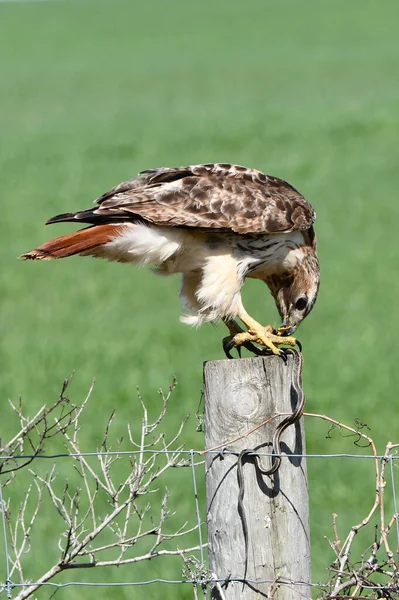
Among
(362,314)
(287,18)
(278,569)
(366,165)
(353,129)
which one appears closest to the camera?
(278,569)

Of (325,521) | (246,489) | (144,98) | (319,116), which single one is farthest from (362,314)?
(144,98)

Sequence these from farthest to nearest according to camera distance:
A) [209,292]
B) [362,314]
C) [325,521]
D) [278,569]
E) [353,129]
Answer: [353,129] → [362,314] → [325,521] → [209,292] → [278,569]

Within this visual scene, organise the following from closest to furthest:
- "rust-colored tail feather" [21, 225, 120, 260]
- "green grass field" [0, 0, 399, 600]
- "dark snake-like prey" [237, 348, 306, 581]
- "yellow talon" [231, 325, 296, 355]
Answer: "dark snake-like prey" [237, 348, 306, 581]
"rust-colored tail feather" [21, 225, 120, 260]
"yellow talon" [231, 325, 296, 355]
"green grass field" [0, 0, 399, 600]

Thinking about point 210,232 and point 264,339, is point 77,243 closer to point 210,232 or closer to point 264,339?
point 210,232

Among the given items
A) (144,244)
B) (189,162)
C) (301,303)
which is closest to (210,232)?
(144,244)

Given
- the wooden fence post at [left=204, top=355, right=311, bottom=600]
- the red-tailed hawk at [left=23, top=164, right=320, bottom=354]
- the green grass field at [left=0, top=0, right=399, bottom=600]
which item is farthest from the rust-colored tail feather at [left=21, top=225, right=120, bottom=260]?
the green grass field at [left=0, top=0, right=399, bottom=600]

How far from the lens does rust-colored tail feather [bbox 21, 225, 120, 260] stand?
4371mm

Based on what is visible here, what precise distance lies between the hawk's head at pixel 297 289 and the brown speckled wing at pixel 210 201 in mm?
279

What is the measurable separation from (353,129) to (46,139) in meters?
7.51

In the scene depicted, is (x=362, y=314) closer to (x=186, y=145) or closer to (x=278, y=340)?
(x=278, y=340)

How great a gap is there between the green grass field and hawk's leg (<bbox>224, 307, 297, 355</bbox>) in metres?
2.06

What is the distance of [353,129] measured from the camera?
24625mm

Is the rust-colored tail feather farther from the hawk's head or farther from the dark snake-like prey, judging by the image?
the dark snake-like prey

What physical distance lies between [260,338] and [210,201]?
0.79 metres
